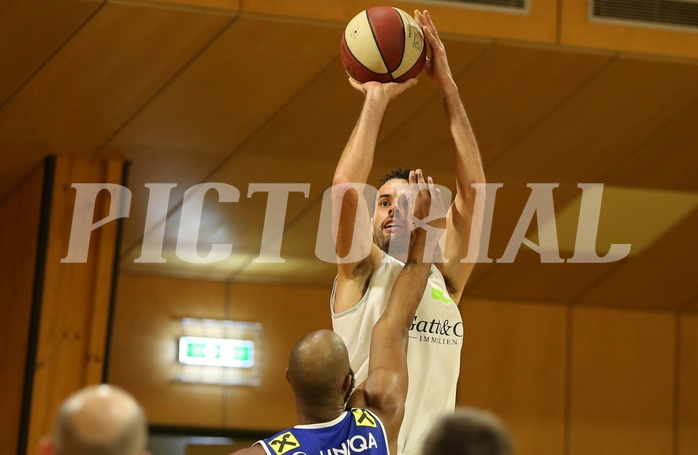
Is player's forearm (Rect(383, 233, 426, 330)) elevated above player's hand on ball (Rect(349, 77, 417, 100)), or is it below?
below

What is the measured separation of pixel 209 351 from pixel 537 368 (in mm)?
2747

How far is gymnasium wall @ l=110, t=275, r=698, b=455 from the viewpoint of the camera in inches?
340

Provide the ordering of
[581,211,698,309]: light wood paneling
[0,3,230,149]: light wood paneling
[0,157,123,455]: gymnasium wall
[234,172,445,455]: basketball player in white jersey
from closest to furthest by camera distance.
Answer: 1. [234,172,445,455]: basketball player in white jersey
2. [0,3,230,149]: light wood paneling
3. [0,157,123,455]: gymnasium wall
4. [581,211,698,309]: light wood paneling

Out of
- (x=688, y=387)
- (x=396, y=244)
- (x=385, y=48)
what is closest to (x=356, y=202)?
(x=396, y=244)

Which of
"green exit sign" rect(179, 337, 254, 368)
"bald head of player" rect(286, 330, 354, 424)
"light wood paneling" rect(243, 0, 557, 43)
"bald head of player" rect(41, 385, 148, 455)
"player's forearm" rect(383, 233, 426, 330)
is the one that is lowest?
"bald head of player" rect(41, 385, 148, 455)

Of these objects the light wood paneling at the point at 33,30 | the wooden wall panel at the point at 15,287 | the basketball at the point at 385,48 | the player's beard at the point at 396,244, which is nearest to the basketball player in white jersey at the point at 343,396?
the player's beard at the point at 396,244

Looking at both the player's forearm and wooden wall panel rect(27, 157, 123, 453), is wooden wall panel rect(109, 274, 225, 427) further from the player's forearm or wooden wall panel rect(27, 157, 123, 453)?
the player's forearm

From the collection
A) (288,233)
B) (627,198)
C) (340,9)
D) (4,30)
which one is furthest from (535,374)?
(4,30)

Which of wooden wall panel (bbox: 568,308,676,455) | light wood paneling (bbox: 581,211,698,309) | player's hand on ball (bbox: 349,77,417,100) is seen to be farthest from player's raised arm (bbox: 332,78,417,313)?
wooden wall panel (bbox: 568,308,676,455)

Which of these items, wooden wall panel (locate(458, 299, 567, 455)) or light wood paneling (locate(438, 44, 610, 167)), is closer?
light wood paneling (locate(438, 44, 610, 167))

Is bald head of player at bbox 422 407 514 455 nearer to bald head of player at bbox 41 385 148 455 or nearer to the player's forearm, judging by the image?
bald head of player at bbox 41 385 148 455

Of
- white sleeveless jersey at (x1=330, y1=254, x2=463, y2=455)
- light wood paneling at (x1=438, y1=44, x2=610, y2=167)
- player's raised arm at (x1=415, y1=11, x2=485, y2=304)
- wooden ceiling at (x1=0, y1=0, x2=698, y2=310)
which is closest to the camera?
white sleeveless jersey at (x1=330, y1=254, x2=463, y2=455)

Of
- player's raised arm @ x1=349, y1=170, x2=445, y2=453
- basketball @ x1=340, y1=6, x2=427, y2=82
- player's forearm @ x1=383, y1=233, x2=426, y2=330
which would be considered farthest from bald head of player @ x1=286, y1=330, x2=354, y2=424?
basketball @ x1=340, y1=6, x2=427, y2=82

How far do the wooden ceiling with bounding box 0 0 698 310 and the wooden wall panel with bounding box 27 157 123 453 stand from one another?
0.21 metres
